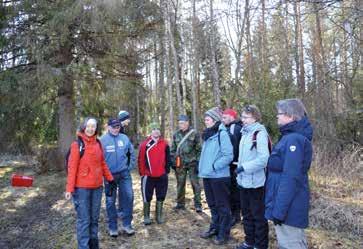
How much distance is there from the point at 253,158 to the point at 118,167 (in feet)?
7.28

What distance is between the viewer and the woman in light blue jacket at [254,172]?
16.0ft

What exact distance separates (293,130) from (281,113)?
0.22 metres

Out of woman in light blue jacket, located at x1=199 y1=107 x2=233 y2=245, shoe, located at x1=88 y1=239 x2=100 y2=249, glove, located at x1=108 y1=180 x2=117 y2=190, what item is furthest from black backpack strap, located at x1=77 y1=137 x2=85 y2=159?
woman in light blue jacket, located at x1=199 y1=107 x2=233 y2=245

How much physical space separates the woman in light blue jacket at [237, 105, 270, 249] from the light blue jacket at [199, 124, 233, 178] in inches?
18.2

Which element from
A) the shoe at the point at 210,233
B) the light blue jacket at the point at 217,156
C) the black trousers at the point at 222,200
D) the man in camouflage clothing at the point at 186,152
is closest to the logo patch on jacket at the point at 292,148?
the light blue jacket at the point at 217,156

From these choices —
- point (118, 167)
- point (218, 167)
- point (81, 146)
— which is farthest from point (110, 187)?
point (218, 167)

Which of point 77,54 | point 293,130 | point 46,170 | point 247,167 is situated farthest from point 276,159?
point 46,170

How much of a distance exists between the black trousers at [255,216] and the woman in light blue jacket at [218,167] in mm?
496

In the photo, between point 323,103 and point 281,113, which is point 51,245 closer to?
point 281,113

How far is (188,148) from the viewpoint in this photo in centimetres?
752

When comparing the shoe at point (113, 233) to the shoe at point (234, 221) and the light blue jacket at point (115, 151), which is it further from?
the shoe at point (234, 221)

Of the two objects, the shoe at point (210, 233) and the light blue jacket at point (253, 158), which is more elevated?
the light blue jacket at point (253, 158)

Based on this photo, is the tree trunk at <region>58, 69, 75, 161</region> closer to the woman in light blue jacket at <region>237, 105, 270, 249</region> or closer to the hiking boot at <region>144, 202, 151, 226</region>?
the hiking boot at <region>144, 202, 151, 226</region>

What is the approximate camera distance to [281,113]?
13.4ft
